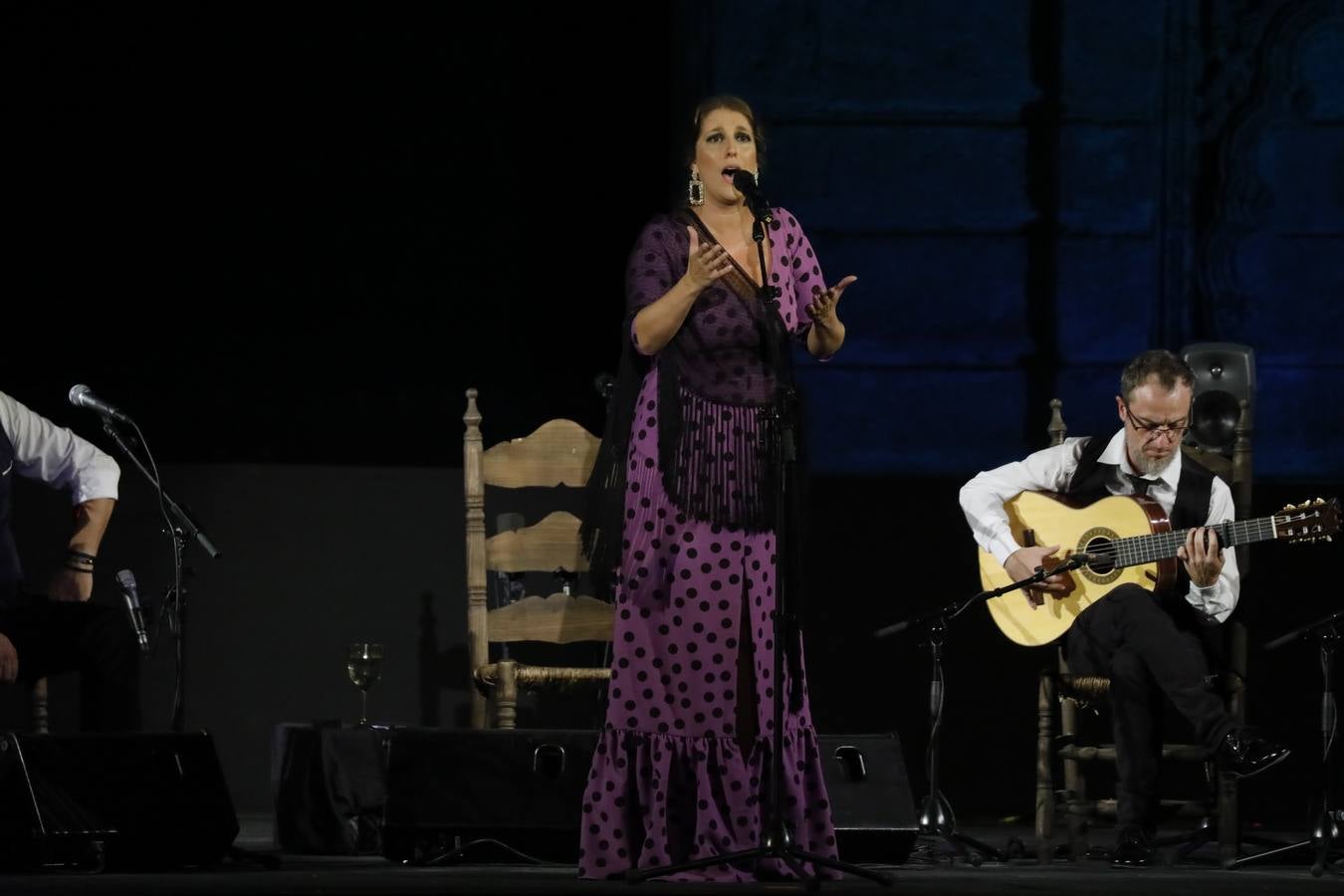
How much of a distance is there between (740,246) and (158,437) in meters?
2.40

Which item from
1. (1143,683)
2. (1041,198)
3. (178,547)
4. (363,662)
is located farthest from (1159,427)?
(178,547)

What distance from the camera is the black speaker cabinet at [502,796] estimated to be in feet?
12.6

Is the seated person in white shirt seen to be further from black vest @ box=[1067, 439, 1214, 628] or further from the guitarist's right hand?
black vest @ box=[1067, 439, 1214, 628]

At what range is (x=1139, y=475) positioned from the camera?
4.45 m

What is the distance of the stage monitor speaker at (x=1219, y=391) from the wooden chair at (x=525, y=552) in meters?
1.52

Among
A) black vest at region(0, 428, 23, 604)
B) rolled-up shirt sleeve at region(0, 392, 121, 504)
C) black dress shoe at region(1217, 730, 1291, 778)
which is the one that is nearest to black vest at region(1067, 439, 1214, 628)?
black dress shoe at region(1217, 730, 1291, 778)

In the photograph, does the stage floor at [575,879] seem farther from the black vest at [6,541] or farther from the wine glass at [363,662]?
the black vest at [6,541]

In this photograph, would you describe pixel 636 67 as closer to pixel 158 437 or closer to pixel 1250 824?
pixel 158 437

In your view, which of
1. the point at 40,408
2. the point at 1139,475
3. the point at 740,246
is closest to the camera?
the point at 740,246

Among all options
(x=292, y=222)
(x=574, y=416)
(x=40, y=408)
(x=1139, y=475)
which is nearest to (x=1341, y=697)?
(x=1139, y=475)

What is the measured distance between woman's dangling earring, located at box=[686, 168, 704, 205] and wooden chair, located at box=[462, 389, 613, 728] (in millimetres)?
1372

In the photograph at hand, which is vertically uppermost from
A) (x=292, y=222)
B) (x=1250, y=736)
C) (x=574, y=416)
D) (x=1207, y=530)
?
(x=292, y=222)

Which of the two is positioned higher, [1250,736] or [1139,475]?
[1139,475]

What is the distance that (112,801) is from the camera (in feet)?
11.8
